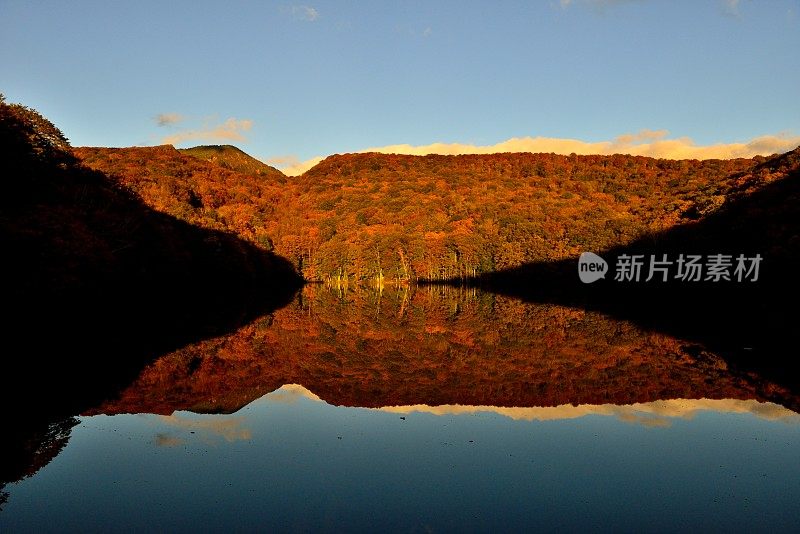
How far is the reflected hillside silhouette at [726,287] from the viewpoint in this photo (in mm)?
22922

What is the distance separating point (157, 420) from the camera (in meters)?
12.3

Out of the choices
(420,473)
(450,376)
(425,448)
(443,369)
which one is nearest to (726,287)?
(443,369)

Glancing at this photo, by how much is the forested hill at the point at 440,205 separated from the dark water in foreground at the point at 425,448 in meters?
63.8

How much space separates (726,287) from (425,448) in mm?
55710

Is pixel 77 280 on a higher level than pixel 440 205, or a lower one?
lower

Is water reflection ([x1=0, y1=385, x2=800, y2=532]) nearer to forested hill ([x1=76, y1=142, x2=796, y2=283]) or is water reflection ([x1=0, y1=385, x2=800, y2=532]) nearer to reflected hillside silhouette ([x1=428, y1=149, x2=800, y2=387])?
reflected hillside silhouette ([x1=428, y1=149, x2=800, y2=387])

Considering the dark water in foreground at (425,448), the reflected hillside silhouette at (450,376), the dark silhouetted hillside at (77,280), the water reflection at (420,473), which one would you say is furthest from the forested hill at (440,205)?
the water reflection at (420,473)

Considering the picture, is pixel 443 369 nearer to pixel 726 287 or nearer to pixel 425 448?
pixel 425 448

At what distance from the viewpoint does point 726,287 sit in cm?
5547

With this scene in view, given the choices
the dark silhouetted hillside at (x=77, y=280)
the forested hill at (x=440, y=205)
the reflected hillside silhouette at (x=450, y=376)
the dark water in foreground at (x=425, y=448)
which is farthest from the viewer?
the forested hill at (x=440, y=205)

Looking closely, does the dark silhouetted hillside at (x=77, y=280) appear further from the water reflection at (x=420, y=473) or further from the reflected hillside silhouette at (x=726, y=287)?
the reflected hillside silhouette at (x=726, y=287)

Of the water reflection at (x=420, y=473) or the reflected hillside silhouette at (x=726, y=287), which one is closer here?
the water reflection at (x=420, y=473)

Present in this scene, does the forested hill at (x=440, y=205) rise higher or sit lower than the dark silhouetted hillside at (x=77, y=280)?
higher

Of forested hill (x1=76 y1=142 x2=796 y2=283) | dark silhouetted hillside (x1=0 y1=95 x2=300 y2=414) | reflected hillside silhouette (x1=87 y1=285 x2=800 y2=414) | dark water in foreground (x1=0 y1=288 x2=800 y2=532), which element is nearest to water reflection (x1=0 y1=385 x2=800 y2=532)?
dark water in foreground (x1=0 y1=288 x2=800 y2=532)
